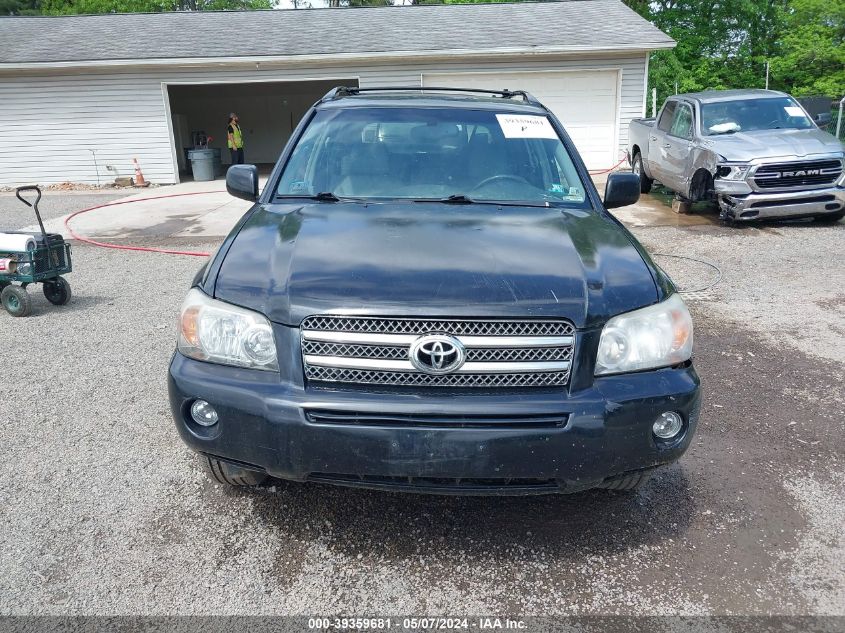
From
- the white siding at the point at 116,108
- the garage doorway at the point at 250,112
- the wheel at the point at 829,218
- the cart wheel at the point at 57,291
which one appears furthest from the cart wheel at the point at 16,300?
the garage doorway at the point at 250,112

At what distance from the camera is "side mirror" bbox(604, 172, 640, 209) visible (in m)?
3.94

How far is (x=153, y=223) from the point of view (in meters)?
12.1

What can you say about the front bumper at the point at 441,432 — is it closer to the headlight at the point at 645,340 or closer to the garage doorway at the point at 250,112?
the headlight at the point at 645,340

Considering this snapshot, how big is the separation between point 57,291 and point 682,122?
31.3ft

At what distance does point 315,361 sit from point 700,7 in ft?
113

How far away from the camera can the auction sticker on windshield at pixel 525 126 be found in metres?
3.93

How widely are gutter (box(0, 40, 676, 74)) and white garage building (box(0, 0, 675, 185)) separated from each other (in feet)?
0.10

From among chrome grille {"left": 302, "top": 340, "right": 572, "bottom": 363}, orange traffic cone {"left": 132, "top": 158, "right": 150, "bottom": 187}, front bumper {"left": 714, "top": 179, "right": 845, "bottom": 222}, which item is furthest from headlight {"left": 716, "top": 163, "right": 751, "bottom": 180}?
orange traffic cone {"left": 132, "top": 158, "right": 150, "bottom": 187}

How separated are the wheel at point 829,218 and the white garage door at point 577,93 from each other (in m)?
7.66

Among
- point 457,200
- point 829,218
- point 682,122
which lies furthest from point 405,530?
point 682,122

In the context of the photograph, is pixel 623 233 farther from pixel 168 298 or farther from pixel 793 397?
pixel 168 298

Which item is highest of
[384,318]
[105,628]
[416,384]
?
[384,318]

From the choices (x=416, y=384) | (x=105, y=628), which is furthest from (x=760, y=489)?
(x=105, y=628)

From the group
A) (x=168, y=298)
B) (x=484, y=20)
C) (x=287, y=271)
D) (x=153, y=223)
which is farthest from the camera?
(x=484, y=20)
